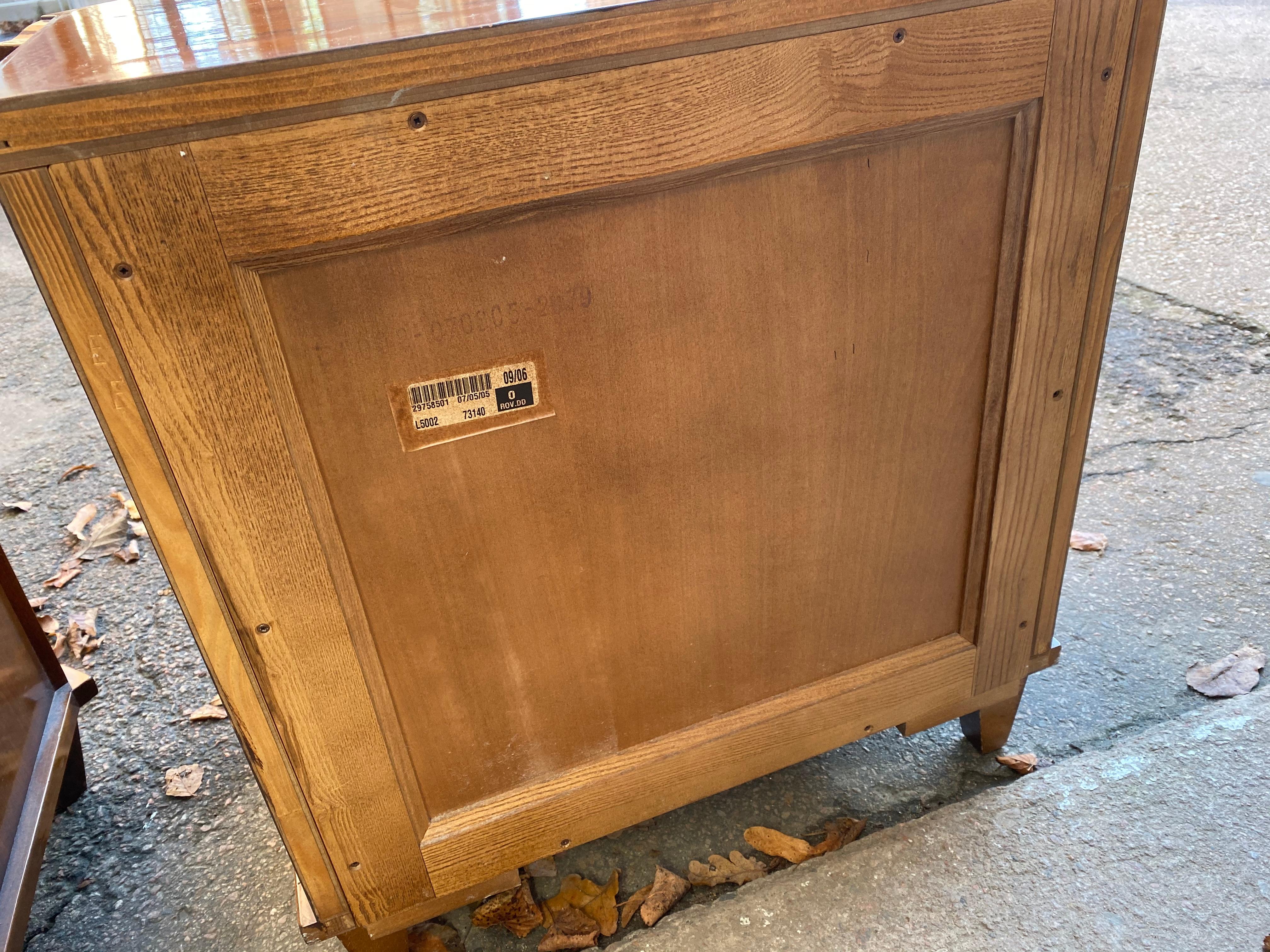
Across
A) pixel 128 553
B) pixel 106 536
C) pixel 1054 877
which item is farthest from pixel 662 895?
pixel 106 536

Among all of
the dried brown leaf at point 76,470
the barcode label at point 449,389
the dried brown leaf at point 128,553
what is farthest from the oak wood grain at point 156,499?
the dried brown leaf at point 76,470

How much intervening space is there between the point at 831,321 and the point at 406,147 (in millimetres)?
487

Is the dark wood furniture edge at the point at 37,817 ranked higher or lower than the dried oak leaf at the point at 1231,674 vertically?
higher

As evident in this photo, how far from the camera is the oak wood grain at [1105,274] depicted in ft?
3.33

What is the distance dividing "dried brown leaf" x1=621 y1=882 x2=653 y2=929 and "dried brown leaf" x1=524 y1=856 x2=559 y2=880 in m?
0.13

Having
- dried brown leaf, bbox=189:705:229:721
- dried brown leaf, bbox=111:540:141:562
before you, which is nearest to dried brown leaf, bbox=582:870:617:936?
dried brown leaf, bbox=189:705:229:721

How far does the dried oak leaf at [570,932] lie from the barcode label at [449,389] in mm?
873

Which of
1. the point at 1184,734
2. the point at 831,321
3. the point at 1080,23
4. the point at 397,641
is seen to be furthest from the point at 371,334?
the point at 1184,734

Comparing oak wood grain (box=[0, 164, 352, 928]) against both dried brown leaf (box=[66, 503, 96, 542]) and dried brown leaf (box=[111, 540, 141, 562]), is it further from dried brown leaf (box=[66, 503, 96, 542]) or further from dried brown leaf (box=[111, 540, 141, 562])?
dried brown leaf (box=[66, 503, 96, 542])

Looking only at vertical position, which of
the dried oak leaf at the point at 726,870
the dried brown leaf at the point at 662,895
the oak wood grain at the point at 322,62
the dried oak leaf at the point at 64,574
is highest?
the oak wood grain at the point at 322,62

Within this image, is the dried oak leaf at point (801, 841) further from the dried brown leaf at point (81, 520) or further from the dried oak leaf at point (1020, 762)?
the dried brown leaf at point (81, 520)

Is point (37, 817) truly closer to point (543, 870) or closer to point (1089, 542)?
point (543, 870)

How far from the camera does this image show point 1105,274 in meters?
1.13

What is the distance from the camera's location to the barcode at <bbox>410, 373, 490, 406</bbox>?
0.92 metres
